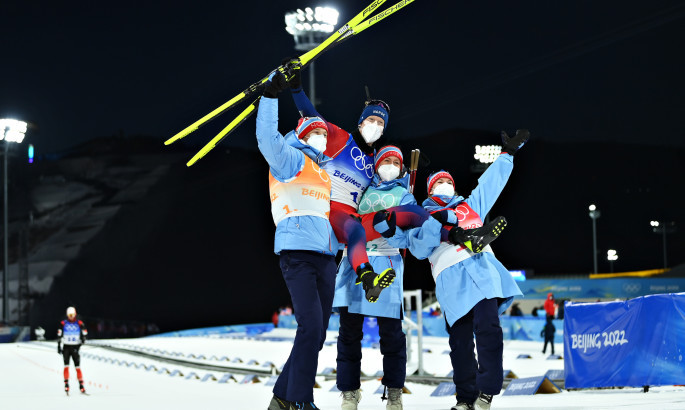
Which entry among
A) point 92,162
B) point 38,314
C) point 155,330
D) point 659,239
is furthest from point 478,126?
point 38,314

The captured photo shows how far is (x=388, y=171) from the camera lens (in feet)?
17.6

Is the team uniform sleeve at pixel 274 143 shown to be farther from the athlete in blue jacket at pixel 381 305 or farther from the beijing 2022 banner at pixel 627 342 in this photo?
the beijing 2022 banner at pixel 627 342

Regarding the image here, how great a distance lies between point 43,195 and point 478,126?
34000 mm

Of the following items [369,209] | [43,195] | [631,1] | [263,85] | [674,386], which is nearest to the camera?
[263,85]

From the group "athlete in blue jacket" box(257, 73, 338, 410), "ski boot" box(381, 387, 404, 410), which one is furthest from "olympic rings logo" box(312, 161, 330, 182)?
"ski boot" box(381, 387, 404, 410)

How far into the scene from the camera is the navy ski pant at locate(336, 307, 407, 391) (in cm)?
517

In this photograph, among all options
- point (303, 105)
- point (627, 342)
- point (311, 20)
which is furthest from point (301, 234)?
point (311, 20)

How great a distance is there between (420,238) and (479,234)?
0.44 metres

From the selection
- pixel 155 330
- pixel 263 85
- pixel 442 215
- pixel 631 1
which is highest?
pixel 631 1

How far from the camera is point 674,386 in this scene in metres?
8.21

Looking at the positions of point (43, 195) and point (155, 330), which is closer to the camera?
point (155, 330)

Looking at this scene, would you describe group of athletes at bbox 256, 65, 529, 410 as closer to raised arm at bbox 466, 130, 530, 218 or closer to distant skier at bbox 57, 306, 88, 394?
raised arm at bbox 466, 130, 530, 218

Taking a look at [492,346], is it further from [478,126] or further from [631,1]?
[478,126]

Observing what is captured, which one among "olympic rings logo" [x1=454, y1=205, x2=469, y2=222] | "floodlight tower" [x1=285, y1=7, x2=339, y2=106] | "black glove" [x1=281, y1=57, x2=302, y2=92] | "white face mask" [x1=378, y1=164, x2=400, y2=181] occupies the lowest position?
"olympic rings logo" [x1=454, y1=205, x2=469, y2=222]
